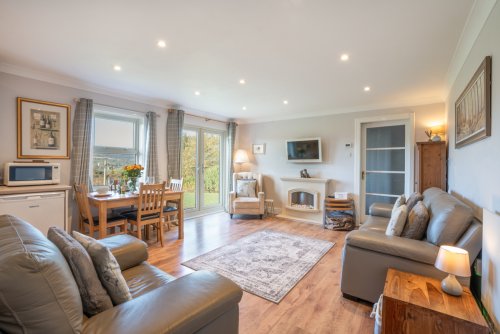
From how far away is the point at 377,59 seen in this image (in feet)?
8.66

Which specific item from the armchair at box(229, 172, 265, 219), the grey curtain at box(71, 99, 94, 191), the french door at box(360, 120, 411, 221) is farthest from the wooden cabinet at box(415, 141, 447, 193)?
the grey curtain at box(71, 99, 94, 191)

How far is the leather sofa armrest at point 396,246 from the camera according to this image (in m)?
1.78

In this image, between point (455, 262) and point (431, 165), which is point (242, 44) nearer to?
point (455, 262)

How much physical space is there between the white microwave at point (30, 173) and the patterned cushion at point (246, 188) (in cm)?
336

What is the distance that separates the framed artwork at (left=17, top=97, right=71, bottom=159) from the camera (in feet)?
10.2

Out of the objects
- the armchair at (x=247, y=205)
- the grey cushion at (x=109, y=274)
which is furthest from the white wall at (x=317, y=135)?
the grey cushion at (x=109, y=274)

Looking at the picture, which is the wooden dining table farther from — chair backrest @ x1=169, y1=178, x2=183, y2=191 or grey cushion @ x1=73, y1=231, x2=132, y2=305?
grey cushion @ x1=73, y1=231, x2=132, y2=305

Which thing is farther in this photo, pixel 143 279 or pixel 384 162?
pixel 384 162

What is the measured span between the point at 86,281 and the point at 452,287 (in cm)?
203

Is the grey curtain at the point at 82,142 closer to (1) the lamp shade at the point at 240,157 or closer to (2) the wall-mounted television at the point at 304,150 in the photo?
(1) the lamp shade at the point at 240,157

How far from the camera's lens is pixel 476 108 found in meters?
1.96

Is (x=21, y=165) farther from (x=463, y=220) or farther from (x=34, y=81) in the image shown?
(x=463, y=220)

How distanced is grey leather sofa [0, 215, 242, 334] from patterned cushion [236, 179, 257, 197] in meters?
4.28

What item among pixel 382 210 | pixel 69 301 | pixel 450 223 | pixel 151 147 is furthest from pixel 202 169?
pixel 69 301
